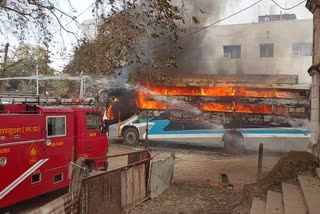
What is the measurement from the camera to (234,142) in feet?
54.9

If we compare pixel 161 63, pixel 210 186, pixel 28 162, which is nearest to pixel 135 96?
pixel 210 186

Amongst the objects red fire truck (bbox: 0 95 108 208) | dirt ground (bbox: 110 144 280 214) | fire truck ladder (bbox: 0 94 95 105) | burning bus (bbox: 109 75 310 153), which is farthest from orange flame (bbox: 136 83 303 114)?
fire truck ladder (bbox: 0 94 95 105)

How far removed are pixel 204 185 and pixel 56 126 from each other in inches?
162

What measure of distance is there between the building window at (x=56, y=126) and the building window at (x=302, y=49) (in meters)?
24.4

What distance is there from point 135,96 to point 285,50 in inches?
632

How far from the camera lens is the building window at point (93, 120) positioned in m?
9.92

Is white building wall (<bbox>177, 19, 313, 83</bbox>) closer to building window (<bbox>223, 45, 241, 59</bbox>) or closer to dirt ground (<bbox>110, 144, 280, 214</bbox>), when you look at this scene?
building window (<bbox>223, 45, 241, 59</bbox>)

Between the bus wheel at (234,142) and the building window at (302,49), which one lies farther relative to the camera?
the building window at (302,49)

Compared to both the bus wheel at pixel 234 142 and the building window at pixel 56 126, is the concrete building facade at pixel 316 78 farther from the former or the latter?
the building window at pixel 56 126

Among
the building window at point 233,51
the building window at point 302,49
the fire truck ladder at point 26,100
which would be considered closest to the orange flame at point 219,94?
the fire truck ladder at point 26,100

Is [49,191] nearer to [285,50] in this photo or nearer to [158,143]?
[158,143]

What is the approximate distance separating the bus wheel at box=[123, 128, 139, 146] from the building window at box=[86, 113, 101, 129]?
331 inches

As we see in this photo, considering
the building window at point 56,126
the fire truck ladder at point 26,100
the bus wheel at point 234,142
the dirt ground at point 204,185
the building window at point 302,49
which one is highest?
the building window at point 302,49

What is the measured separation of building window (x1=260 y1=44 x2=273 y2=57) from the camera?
3041 cm
